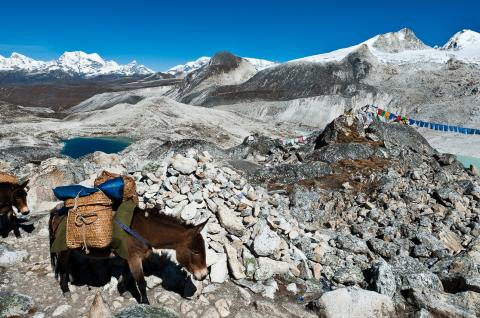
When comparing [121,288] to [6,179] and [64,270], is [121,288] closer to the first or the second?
[64,270]

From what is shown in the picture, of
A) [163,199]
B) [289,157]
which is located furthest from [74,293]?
[289,157]

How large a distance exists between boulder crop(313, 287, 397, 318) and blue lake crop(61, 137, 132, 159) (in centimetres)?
2708

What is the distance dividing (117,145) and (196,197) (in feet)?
94.6

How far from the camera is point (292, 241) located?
293 inches

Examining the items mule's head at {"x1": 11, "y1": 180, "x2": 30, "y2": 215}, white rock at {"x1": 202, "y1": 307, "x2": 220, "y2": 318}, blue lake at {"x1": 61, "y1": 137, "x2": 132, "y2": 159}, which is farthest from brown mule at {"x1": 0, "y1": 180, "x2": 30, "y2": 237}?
blue lake at {"x1": 61, "y1": 137, "x2": 132, "y2": 159}

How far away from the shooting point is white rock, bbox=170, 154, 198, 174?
7.48 metres

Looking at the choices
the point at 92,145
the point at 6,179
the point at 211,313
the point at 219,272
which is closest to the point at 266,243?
the point at 219,272

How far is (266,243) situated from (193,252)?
203 cm

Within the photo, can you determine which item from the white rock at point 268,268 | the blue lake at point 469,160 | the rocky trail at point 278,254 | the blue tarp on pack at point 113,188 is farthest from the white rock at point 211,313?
the blue lake at point 469,160

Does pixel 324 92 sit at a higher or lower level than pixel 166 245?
higher

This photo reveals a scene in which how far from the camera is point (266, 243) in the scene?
654 centimetres

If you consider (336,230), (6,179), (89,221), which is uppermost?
(6,179)

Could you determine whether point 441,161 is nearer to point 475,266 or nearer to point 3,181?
point 475,266

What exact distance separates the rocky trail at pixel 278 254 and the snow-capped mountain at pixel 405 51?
233 ft
